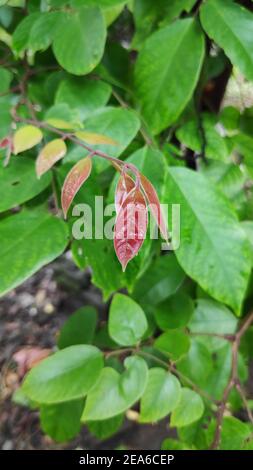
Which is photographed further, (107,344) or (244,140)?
(107,344)

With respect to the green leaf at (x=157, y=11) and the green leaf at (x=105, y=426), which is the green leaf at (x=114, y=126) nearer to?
the green leaf at (x=157, y=11)

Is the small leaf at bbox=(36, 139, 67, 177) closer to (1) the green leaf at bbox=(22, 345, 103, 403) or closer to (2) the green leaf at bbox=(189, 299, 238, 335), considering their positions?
(1) the green leaf at bbox=(22, 345, 103, 403)

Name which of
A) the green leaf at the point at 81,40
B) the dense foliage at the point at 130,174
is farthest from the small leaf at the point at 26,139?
the green leaf at the point at 81,40

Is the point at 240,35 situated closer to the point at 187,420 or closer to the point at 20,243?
the point at 20,243

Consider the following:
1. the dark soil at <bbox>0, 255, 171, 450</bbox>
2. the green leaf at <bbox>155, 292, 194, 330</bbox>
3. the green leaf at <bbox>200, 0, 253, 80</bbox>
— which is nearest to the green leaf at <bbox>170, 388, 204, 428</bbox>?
the green leaf at <bbox>155, 292, 194, 330</bbox>

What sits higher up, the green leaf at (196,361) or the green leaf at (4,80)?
the green leaf at (4,80)

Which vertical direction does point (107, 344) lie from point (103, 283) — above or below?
below

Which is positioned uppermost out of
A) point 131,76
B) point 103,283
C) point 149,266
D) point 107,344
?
point 131,76

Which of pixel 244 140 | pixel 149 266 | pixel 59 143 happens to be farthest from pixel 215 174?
pixel 59 143
